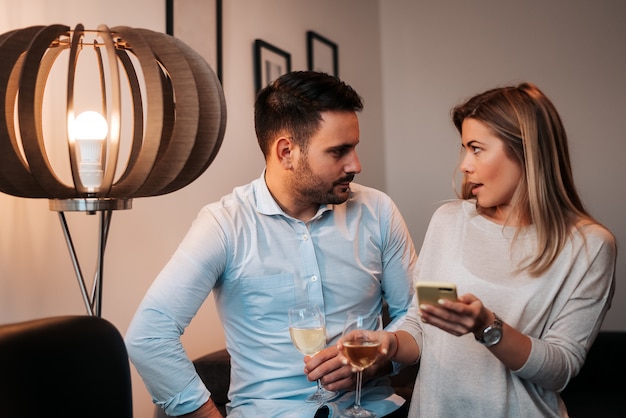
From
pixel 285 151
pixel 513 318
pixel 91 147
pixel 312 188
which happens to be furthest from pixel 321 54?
pixel 513 318

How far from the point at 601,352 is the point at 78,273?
2.49 metres

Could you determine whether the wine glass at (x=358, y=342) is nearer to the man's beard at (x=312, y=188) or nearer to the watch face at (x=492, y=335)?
the watch face at (x=492, y=335)

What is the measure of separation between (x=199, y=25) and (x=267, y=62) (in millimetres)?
574

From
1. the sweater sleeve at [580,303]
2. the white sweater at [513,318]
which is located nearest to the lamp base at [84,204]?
the white sweater at [513,318]

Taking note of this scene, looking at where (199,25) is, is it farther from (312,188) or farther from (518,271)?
(518,271)

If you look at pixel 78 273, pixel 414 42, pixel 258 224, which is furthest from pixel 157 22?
pixel 414 42

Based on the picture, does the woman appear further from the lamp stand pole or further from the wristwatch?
the lamp stand pole

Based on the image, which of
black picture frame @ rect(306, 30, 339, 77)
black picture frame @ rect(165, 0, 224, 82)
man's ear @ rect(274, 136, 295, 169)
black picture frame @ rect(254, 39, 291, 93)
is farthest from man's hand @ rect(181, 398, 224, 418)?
black picture frame @ rect(306, 30, 339, 77)

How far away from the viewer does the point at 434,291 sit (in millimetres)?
1459

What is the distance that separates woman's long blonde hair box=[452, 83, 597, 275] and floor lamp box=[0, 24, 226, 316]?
743mm

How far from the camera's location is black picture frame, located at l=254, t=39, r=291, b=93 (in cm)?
319

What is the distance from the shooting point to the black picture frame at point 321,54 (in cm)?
375

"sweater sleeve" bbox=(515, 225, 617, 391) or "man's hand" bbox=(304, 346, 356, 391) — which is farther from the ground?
"sweater sleeve" bbox=(515, 225, 617, 391)

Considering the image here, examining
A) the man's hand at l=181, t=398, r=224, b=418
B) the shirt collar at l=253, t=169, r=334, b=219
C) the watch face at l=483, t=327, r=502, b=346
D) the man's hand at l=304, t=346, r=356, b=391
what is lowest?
the man's hand at l=181, t=398, r=224, b=418
